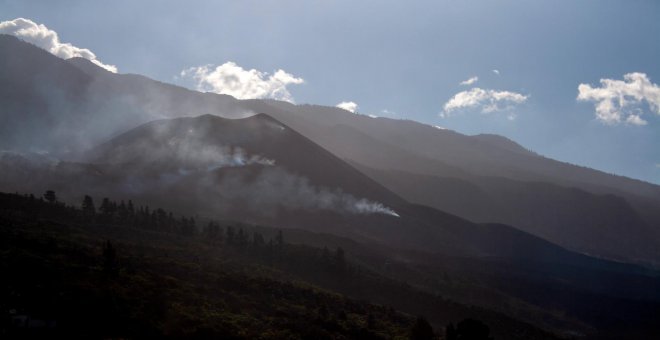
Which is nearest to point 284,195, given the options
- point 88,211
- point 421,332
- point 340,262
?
point 88,211

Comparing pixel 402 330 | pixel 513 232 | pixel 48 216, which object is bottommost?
pixel 402 330

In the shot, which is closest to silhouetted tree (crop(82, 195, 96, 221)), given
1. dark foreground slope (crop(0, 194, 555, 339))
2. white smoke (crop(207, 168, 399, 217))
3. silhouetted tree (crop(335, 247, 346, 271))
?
dark foreground slope (crop(0, 194, 555, 339))

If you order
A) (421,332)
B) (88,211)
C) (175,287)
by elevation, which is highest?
(88,211)

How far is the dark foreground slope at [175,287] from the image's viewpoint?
41.5 meters

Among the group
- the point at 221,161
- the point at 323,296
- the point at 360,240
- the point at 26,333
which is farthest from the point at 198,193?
the point at 26,333

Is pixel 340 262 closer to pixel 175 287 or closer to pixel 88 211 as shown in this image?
pixel 175 287

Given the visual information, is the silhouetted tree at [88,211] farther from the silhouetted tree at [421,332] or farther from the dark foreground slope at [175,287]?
the silhouetted tree at [421,332]

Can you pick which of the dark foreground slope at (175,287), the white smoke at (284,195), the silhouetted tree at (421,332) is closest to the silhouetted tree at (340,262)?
the dark foreground slope at (175,287)

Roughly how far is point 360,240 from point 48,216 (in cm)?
7942

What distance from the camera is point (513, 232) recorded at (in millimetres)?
195625

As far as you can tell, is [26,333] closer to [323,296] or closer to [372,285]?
[323,296]

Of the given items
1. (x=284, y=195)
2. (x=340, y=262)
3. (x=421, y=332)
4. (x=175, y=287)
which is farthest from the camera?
(x=284, y=195)

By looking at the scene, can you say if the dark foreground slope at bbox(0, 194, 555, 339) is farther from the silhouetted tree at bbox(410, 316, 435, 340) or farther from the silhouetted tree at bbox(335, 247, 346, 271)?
the silhouetted tree at bbox(410, 316, 435, 340)

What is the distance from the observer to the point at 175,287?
178 feet
